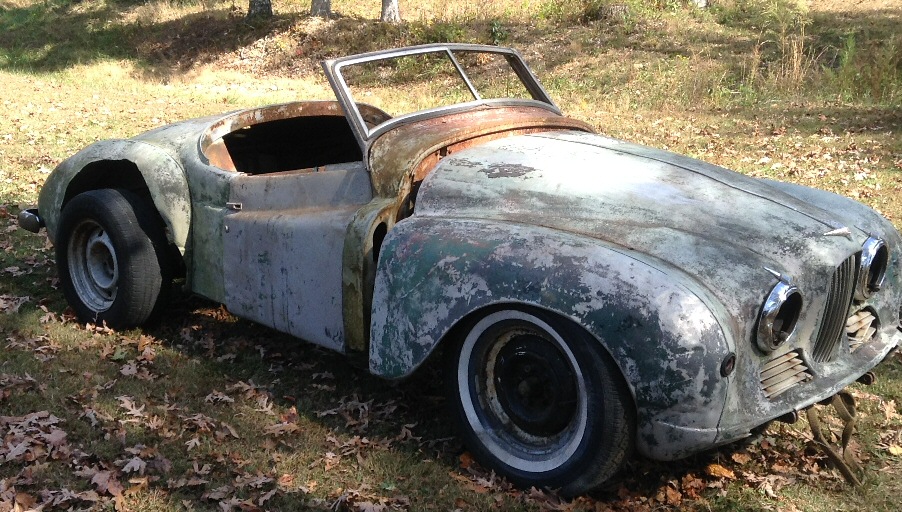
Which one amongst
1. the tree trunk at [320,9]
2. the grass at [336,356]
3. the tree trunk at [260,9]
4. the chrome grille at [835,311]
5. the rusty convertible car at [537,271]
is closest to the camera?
the rusty convertible car at [537,271]

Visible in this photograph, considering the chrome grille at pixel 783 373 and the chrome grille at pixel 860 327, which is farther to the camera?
the chrome grille at pixel 860 327

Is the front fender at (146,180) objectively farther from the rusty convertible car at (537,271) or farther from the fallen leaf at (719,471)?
the fallen leaf at (719,471)

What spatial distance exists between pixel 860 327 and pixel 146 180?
12.6 ft

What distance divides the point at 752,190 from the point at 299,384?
253cm

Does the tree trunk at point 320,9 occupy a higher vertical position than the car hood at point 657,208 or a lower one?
lower

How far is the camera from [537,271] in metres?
3.21

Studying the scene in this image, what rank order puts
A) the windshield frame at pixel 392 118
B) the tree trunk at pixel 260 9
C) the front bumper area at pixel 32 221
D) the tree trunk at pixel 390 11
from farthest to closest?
the tree trunk at pixel 260 9
the tree trunk at pixel 390 11
the front bumper area at pixel 32 221
the windshield frame at pixel 392 118

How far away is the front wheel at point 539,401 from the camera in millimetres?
3119

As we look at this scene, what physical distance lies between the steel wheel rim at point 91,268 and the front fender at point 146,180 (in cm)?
29

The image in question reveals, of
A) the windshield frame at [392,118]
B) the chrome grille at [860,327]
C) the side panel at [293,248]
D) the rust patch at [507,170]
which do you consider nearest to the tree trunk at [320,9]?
the windshield frame at [392,118]

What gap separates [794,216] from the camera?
3.68 meters

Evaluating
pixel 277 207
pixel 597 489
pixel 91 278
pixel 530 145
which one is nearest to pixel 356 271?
pixel 277 207

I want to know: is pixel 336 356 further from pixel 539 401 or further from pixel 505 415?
pixel 539 401

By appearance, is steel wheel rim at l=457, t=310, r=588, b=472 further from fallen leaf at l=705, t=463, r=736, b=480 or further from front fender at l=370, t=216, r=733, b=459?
fallen leaf at l=705, t=463, r=736, b=480
